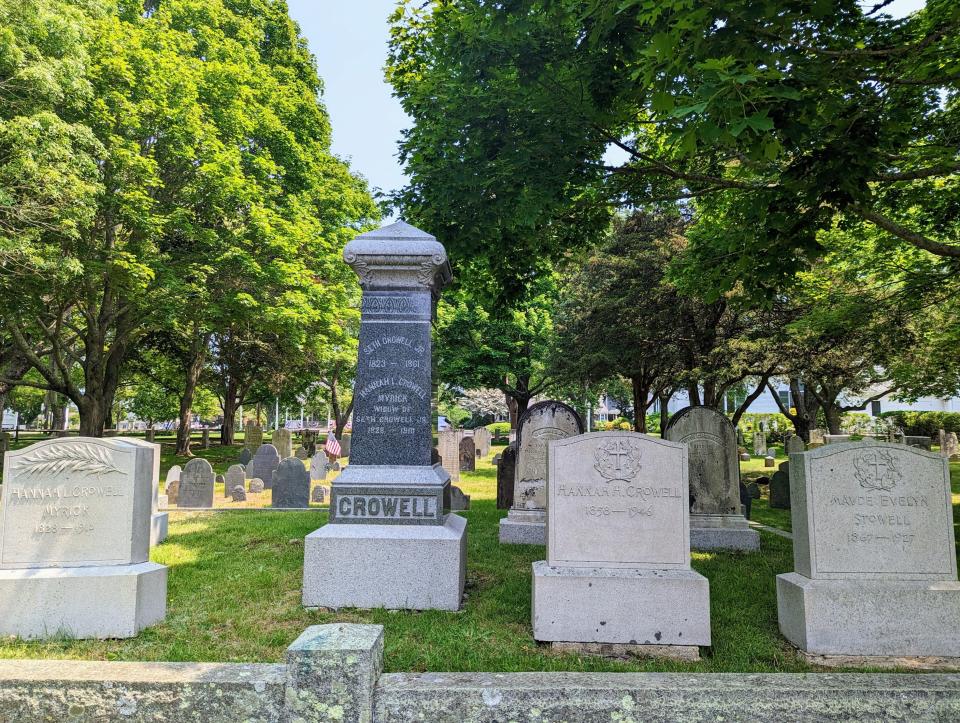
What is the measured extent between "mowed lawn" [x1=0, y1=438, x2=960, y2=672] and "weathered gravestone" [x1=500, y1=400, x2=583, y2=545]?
1.47 feet

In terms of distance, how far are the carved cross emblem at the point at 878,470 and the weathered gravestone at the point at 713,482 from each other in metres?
3.84

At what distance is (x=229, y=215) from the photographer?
1697 cm

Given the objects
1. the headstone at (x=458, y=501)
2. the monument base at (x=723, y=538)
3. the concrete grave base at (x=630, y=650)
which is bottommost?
the concrete grave base at (x=630, y=650)

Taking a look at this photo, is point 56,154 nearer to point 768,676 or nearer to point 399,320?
point 399,320

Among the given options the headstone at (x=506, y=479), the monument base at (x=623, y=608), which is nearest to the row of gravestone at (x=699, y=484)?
the headstone at (x=506, y=479)

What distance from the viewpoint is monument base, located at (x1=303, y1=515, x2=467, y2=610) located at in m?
5.37

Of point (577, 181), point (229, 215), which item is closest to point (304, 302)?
point (229, 215)

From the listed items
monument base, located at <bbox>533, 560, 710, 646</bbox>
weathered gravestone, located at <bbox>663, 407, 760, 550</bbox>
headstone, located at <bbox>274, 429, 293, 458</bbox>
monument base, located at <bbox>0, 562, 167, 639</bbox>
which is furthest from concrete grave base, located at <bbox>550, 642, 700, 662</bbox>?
headstone, located at <bbox>274, 429, 293, 458</bbox>

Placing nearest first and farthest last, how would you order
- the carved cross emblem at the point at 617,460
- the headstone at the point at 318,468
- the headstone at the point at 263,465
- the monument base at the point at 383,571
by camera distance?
the carved cross emblem at the point at 617,460 → the monument base at the point at 383,571 → the headstone at the point at 263,465 → the headstone at the point at 318,468

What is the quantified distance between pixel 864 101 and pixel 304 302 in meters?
14.7

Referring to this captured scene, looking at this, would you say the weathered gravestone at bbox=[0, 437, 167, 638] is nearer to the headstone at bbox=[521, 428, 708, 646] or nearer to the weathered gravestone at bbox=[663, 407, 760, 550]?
the headstone at bbox=[521, 428, 708, 646]

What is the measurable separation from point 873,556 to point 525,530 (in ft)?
15.8

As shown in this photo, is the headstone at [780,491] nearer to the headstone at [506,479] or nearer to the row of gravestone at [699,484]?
the row of gravestone at [699,484]

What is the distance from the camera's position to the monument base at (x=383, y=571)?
17.6ft
